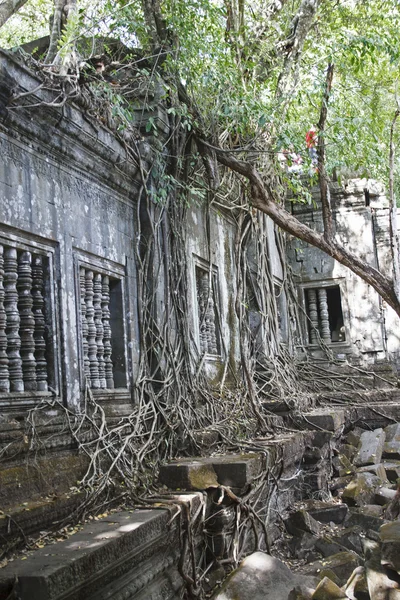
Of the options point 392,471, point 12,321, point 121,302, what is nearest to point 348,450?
point 392,471

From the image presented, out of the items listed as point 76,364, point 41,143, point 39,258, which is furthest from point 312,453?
point 41,143

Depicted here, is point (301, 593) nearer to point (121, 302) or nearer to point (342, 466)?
point (121, 302)

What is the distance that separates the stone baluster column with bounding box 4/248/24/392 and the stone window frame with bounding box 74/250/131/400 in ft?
1.85

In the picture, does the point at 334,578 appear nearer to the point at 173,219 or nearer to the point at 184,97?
the point at 173,219

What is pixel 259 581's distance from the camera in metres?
2.99

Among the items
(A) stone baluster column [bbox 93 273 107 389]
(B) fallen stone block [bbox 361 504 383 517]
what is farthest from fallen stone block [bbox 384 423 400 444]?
(A) stone baluster column [bbox 93 273 107 389]

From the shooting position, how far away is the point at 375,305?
9.09 meters

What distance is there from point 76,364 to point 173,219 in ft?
6.12

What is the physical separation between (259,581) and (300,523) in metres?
2.36

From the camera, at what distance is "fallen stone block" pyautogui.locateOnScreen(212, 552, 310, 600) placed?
2.89 metres

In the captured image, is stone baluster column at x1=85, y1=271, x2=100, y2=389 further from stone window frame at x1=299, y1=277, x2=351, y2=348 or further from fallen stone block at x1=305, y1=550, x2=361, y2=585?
stone window frame at x1=299, y1=277, x2=351, y2=348

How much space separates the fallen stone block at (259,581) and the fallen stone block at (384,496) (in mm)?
2640

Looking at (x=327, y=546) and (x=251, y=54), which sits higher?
(x=251, y=54)

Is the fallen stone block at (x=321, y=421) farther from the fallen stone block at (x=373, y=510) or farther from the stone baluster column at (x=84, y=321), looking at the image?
the stone baluster column at (x=84, y=321)
